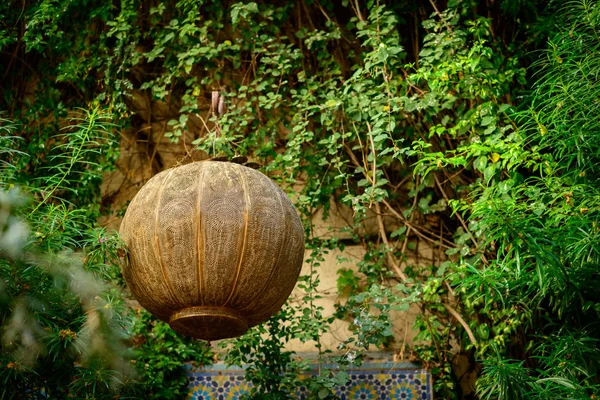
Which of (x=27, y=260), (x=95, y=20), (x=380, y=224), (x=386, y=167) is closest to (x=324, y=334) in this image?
(x=380, y=224)

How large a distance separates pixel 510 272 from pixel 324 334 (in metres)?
1.27

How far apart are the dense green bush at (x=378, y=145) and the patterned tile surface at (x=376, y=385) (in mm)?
100

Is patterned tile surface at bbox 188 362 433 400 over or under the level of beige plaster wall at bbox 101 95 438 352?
under

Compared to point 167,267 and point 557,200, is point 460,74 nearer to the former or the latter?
point 557,200

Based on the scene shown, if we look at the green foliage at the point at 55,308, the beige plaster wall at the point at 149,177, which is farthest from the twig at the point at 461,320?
the green foliage at the point at 55,308

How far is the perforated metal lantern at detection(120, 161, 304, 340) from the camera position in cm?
303

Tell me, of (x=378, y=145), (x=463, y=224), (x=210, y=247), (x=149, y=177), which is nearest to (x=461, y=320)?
(x=463, y=224)

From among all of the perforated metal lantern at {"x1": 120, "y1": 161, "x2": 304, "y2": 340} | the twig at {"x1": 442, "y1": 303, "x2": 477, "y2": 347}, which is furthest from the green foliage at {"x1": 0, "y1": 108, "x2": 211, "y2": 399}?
the twig at {"x1": 442, "y1": 303, "x2": 477, "y2": 347}

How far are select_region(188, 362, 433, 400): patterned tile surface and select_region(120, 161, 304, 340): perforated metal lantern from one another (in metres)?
1.52

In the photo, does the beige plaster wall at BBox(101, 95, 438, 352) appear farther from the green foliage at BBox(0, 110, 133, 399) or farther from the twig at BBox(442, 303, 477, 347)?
the green foliage at BBox(0, 110, 133, 399)

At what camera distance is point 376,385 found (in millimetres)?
4590

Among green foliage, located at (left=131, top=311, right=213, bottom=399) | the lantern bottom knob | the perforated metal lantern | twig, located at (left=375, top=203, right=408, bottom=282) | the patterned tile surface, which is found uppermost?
the perforated metal lantern

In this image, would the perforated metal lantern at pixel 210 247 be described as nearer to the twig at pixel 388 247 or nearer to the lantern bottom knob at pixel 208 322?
the lantern bottom knob at pixel 208 322

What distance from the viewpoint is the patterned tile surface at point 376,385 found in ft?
15.0
